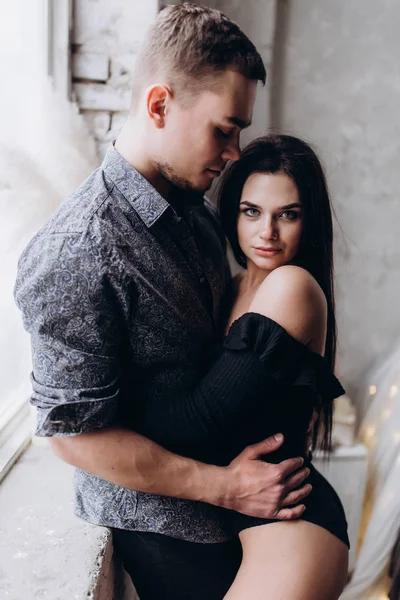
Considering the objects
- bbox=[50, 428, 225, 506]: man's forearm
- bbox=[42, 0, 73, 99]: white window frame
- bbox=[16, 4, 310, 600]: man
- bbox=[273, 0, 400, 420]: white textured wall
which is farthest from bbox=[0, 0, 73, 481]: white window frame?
bbox=[273, 0, 400, 420]: white textured wall

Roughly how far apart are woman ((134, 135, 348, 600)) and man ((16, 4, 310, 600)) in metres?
0.05

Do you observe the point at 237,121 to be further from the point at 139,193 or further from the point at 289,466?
the point at 289,466

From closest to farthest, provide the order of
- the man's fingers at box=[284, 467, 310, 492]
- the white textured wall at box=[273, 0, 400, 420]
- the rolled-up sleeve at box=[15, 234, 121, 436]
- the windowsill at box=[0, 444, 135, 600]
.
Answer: the rolled-up sleeve at box=[15, 234, 121, 436], the windowsill at box=[0, 444, 135, 600], the man's fingers at box=[284, 467, 310, 492], the white textured wall at box=[273, 0, 400, 420]

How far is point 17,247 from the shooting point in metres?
1.53

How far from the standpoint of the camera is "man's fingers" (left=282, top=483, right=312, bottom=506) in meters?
1.19

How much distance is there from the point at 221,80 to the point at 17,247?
71 cm

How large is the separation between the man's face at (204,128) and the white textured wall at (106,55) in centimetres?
82

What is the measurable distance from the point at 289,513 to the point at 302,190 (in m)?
0.69

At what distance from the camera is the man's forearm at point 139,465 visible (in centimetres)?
107

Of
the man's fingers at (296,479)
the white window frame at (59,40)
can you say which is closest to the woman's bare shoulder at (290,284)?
the man's fingers at (296,479)

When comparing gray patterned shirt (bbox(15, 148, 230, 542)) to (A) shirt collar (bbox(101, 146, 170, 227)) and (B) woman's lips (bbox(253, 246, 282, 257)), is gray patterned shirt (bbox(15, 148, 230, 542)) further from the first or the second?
(B) woman's lips (bbox(253, 246, 282, 257))

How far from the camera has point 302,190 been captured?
1336 mm

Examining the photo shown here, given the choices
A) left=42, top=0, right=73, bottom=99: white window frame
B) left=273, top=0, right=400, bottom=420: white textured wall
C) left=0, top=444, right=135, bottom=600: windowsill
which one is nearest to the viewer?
left=0, top=444, right=135, bottom=600: windowsill

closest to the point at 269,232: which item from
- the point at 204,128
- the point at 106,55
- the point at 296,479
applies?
the point at 204,128
